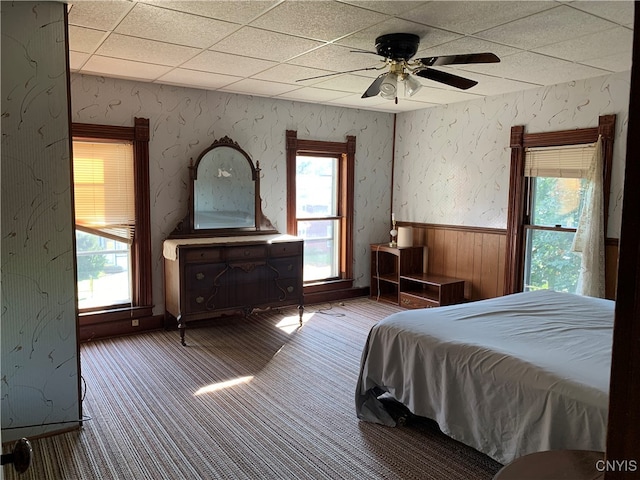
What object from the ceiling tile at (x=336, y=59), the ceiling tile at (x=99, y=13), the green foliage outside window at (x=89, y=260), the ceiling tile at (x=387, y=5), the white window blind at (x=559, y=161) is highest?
the ceiling tile at (x=336, y=59)

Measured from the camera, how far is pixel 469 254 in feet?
18.0

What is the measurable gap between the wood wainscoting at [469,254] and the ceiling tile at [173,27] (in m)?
3.54

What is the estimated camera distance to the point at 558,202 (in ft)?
15.2

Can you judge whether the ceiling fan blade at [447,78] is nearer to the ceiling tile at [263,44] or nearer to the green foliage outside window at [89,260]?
the ceiling tile at [263,44]

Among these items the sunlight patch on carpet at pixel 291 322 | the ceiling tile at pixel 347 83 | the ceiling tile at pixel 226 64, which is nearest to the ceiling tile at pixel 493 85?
the ceiling tile at pixel 347 83

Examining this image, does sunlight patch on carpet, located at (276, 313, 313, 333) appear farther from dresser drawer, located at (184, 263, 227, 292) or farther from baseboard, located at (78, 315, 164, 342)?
baseboard, located at (78, 315, 164, 342)

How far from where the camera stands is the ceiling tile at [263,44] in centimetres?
313

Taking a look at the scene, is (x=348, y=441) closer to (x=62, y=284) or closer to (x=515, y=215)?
(x=62, y=284)

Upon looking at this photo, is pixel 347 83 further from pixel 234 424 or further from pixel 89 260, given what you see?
pixel 234 424

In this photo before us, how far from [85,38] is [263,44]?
47.5 inches

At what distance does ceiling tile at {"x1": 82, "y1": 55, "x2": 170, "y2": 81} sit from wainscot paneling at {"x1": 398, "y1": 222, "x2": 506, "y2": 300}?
3586mm

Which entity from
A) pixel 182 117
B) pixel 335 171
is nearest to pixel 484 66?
pixel 335 171

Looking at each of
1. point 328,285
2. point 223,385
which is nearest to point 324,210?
point 328,285

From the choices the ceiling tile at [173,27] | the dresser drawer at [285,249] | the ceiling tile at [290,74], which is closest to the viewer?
the ceiling tile at [173,27]
